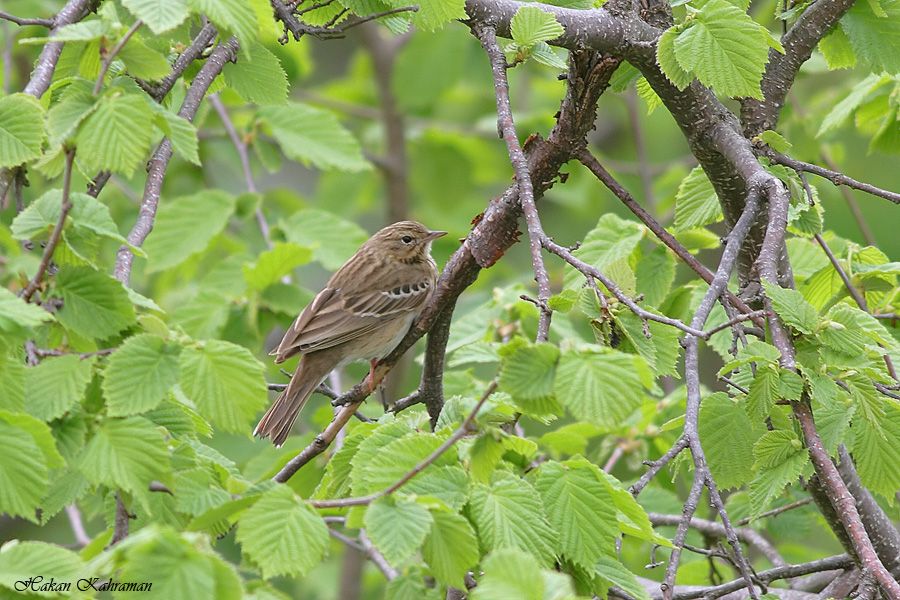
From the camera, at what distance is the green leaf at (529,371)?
6.95ft

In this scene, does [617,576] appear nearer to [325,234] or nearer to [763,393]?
[763,393]

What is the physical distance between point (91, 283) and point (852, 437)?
2.03 metres

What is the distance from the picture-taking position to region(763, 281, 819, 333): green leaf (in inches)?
105

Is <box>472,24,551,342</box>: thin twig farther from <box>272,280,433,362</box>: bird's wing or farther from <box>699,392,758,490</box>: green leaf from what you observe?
<box>272,280,433,362</box>: bird's wing

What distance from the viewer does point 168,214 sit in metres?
5.64

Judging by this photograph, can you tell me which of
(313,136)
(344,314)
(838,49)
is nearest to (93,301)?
(838,49)

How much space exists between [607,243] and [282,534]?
7.85 feet

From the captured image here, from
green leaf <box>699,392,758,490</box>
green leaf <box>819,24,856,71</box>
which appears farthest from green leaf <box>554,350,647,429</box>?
green leaf <box>819,24,856,71</box>

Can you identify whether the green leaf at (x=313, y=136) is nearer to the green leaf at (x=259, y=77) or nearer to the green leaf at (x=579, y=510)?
the green leaf at (x=259, y=77)

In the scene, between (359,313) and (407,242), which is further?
(407,242)

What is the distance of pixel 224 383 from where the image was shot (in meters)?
2.35

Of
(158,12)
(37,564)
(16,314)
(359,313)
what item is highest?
(158,12)

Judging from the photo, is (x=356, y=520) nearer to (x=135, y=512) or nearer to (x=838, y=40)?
(x=135, y=512)

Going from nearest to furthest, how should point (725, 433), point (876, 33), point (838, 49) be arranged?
1. point (725, 433)
2. point (876, 33)
3. point (838, 49)
